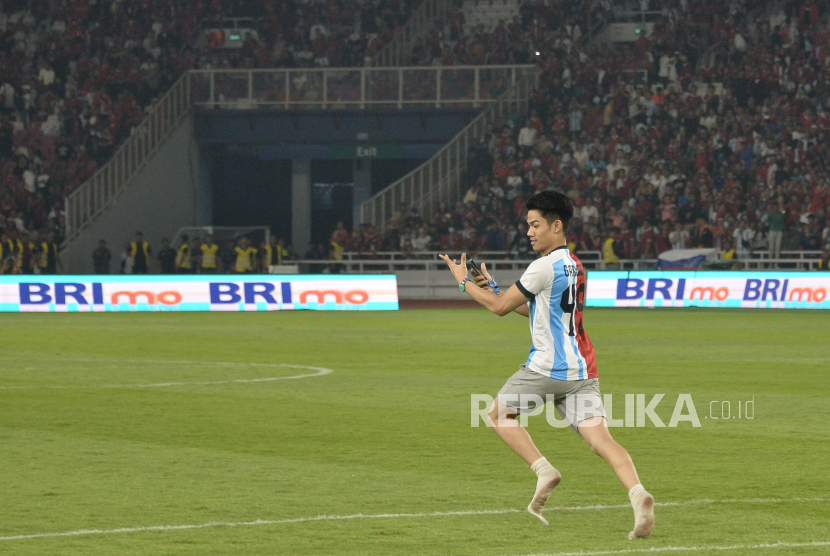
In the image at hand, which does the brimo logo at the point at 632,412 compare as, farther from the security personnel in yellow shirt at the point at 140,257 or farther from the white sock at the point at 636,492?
the security personnel in yellow shirt at the point at 140,257

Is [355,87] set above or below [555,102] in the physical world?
above

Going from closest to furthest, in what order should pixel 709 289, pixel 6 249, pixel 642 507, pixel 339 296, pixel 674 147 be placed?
pixel 642 507 → pixel 339 296 → pixel 709 289 → pixel 6 249 → pixel 674 147

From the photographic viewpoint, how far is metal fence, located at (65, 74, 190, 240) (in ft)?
114

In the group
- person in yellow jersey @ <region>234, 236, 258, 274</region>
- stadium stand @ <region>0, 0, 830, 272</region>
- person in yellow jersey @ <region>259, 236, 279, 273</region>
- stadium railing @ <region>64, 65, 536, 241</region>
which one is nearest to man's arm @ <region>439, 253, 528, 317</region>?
stadium stand @ <region>0, 0, 830, 272</region>

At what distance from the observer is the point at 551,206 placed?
6.22 m

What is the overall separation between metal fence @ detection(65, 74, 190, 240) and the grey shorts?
97.3 feet

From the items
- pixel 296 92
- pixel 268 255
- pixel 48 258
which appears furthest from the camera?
pixel 296 92

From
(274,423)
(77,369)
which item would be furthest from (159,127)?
(274,423)

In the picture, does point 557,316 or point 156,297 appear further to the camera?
point 156,297

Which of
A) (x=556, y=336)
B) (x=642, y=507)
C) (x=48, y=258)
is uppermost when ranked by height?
(x=556, y=336)

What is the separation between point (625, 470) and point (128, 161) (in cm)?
3148

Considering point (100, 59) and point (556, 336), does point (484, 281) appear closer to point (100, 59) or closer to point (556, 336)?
point (556, 336)

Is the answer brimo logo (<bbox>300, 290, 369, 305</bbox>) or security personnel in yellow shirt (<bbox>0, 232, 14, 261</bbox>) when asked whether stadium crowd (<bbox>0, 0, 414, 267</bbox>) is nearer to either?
security personnel in yellow shirt (<bbox>0, 232, 14, 261</bbox>)

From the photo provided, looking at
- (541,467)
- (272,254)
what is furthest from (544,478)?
(272,254)
